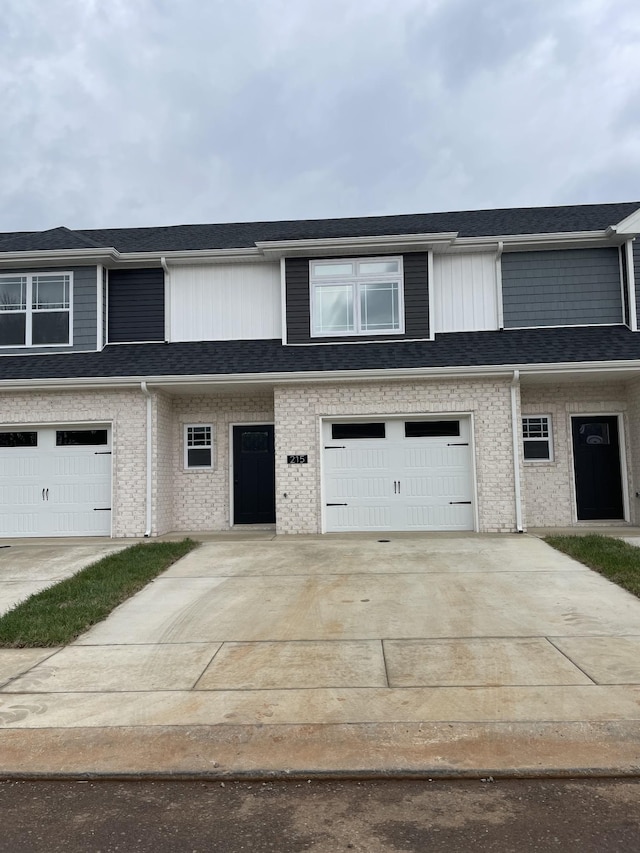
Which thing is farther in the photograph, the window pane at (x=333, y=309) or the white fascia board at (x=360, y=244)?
the window pane at (x=333, y=309)

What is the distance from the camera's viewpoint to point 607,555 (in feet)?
30.7

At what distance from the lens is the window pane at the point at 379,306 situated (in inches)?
533

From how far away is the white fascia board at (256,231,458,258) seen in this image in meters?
13.1

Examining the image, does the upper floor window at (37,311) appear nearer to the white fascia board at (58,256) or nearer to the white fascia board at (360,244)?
the white fascia board at (58,256)

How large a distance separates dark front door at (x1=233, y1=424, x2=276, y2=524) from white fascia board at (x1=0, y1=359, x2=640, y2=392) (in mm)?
1625

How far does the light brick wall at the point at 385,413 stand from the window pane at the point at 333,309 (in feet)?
5.37

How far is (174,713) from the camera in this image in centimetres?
464

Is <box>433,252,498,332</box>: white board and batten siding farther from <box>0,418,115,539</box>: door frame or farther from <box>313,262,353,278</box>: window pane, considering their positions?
<box>0,418,115,539</box>: door frame

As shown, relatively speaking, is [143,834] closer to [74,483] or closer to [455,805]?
[455,805]

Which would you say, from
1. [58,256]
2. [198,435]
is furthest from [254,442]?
[58,256]

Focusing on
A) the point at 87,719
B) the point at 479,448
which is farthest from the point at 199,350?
the point at 87,719

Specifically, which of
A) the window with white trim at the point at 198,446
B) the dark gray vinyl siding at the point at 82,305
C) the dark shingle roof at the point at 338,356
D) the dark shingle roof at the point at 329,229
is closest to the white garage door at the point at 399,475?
the dark shingle roof at the point at 338,356

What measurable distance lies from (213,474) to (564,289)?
8.27 metres

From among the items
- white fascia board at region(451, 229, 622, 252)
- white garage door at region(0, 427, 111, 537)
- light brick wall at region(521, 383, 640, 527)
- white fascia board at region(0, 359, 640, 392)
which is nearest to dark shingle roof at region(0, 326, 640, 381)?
white fascia board at region(0, 359, 640, 392)
